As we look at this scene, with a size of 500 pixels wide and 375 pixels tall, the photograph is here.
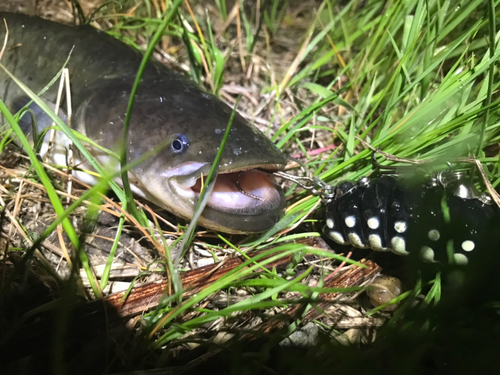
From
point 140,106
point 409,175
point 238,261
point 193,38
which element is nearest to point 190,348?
point 238,261

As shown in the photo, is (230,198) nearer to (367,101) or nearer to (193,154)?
(193,154)

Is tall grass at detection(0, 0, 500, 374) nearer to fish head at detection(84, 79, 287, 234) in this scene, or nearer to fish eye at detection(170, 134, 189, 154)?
fish head at detection(84, 79, 287, 234)

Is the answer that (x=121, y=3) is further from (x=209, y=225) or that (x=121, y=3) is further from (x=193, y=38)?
(x=209, y=225)

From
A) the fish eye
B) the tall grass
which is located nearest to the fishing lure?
the tall grass

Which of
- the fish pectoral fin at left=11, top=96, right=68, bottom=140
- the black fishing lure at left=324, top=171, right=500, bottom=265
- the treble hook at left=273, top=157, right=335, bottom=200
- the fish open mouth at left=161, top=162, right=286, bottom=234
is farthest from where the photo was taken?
the fish pectoral fin at left=11, top=96, right=68, bottom=140

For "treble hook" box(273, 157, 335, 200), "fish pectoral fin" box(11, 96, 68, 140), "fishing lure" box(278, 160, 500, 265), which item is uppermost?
"fish pectoral fin" box(11, 96, 68, 140)

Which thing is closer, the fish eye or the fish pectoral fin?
the fish eye

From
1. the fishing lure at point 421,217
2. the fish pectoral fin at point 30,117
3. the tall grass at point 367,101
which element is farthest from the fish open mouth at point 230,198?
the fish pectoral fin at point 30,117

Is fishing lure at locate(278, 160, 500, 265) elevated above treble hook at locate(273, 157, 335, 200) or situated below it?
below
